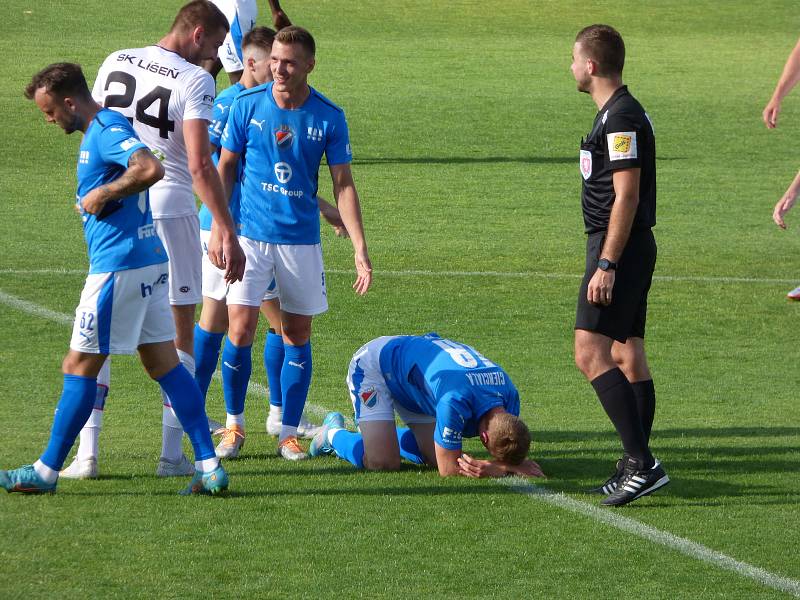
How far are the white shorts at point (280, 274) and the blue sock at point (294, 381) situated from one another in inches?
10.6

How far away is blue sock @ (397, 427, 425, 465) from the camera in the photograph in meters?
7.13

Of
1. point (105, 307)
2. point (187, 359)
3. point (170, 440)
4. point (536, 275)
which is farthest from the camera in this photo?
point (536, 275)

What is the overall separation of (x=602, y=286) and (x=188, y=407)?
193 centimetres

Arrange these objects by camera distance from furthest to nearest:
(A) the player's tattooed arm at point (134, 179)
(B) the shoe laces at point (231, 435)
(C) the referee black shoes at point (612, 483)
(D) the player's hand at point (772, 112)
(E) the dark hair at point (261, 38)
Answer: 1. (D) the player's hand at point (772, 112)
2. (E) the dark hair at point (261, 38)
3. (B) the shoe laces at point (231, 435)
4. (C) the referee black shoes at point (612, 483)
5. (A) the player's tattooed arm at point (134, 179)

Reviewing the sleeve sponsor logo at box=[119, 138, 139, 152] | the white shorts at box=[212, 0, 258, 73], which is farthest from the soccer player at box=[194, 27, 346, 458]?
the white shorts at box=[212, 0, 258, 73]

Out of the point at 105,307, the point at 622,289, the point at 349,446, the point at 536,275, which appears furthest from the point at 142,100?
the point at 536,275

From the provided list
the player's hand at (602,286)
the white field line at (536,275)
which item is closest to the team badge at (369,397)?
the player's hand at (602,286)

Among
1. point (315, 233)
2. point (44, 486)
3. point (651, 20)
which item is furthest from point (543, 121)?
point (44, 486)

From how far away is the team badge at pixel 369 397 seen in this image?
709 centimetres

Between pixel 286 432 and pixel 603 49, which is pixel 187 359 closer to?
pixel 286 432

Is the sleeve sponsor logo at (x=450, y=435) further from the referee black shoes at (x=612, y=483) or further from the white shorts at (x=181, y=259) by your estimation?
the white shorts at (x=181, y=259)

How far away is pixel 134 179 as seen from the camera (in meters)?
5.76

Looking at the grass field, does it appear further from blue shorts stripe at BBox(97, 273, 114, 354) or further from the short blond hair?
blue shorts stripe at BBox(97, 273, 114, 354)

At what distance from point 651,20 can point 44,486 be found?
95.7ft
